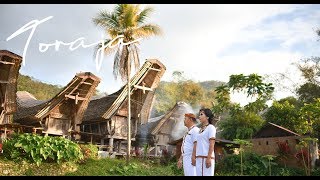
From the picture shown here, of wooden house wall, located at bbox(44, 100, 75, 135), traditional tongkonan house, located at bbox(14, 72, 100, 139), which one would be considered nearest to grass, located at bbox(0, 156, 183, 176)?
traditional tongkonan house, located at bbox(14, 72, 100, 139)

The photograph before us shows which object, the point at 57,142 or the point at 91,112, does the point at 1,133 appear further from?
the point at 91,112

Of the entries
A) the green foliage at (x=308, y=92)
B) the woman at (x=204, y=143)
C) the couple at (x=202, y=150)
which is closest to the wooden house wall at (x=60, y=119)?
the green foliage at (x=308, y=92)

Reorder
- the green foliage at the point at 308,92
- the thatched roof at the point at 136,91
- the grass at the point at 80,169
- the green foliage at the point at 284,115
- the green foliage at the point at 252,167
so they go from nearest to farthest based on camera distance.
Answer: the grass at the point at 80,169, the green foliage at the point at 252,167, the green foliage at the point at 284,115, the thatched roof at the point at 136,91, the green foliage at the point at 308,92

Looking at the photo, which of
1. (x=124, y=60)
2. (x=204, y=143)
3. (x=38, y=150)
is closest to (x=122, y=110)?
(x=124, y=60)

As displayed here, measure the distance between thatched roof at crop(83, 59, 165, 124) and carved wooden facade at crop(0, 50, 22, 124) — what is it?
4943 millimetres

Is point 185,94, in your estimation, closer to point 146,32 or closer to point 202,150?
point 146,32

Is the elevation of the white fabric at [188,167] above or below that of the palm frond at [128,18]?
below

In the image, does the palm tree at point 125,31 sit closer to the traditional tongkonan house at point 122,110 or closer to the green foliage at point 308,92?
the traditional tongkonan house at point 122,110

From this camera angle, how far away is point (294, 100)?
86.5 feet

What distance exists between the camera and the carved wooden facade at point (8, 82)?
54.4 ft

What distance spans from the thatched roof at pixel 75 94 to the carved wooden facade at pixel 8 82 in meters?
1.92

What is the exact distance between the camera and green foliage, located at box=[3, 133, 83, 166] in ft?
41.0

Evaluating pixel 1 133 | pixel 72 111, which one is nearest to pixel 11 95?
pixel 1 133

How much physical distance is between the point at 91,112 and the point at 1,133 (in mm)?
6713
